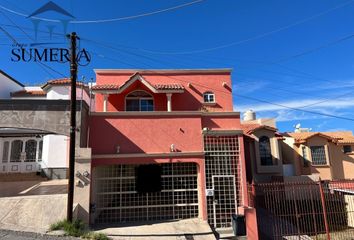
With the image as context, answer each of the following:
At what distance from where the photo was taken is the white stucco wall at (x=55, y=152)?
2034cm

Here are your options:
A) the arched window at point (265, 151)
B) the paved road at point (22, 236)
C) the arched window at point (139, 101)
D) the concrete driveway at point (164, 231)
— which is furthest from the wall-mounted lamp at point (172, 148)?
the arched window at point (265, 151)

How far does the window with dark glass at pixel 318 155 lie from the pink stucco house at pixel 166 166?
14208mm

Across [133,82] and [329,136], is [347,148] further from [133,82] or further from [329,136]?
[133,82]

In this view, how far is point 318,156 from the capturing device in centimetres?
2542

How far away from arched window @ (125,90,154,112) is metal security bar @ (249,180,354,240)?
8581mm

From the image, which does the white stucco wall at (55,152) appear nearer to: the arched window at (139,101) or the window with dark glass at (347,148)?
the arched window at (139,101)

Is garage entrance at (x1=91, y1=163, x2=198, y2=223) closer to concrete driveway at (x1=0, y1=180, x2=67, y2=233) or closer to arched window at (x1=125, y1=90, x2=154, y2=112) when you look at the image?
concrete driveway at (x1=0, y1=180, x2=67, y2=233)

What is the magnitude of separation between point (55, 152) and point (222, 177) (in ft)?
43.8

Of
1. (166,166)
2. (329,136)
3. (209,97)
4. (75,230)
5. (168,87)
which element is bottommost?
(75,230)

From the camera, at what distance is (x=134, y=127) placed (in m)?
14.4

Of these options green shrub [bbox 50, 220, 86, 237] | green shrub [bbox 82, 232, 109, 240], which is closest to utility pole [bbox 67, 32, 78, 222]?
green shrub [bbox 50, 220, 86, 237]

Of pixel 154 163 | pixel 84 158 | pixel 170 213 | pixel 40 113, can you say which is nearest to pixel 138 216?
pixel 170 213

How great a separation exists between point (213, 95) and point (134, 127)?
681 cm

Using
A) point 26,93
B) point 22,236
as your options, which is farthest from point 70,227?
point 26,93
